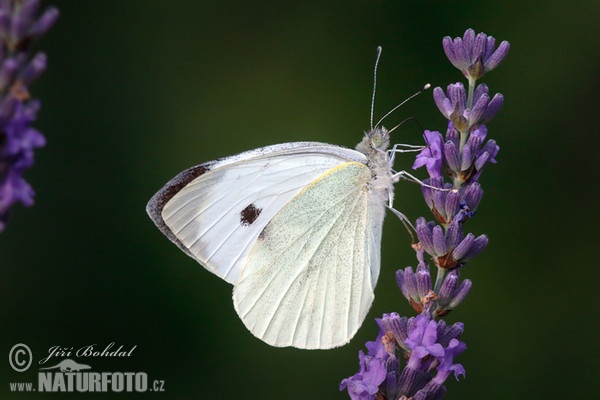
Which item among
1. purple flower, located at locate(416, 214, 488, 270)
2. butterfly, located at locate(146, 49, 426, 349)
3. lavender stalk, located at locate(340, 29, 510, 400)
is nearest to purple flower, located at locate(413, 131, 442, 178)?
lavender stalk, located at locate(340, 29, 510, 400)

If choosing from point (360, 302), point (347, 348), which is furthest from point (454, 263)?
point (347, 348)

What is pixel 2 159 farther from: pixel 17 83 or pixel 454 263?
pixel 454 263

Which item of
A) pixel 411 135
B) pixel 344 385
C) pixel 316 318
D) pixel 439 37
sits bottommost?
pixel 344 385

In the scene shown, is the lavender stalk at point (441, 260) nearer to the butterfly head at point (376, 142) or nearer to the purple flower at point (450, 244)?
the purple flower at point (450, 244)

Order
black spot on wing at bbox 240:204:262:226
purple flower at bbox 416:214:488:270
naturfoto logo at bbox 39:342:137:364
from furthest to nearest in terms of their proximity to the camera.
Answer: naturfoto logo at bbox 39:342:137:364
black spot on wing at bbox 240:204:262:226
purple flower at bbox 416:214:488:270
